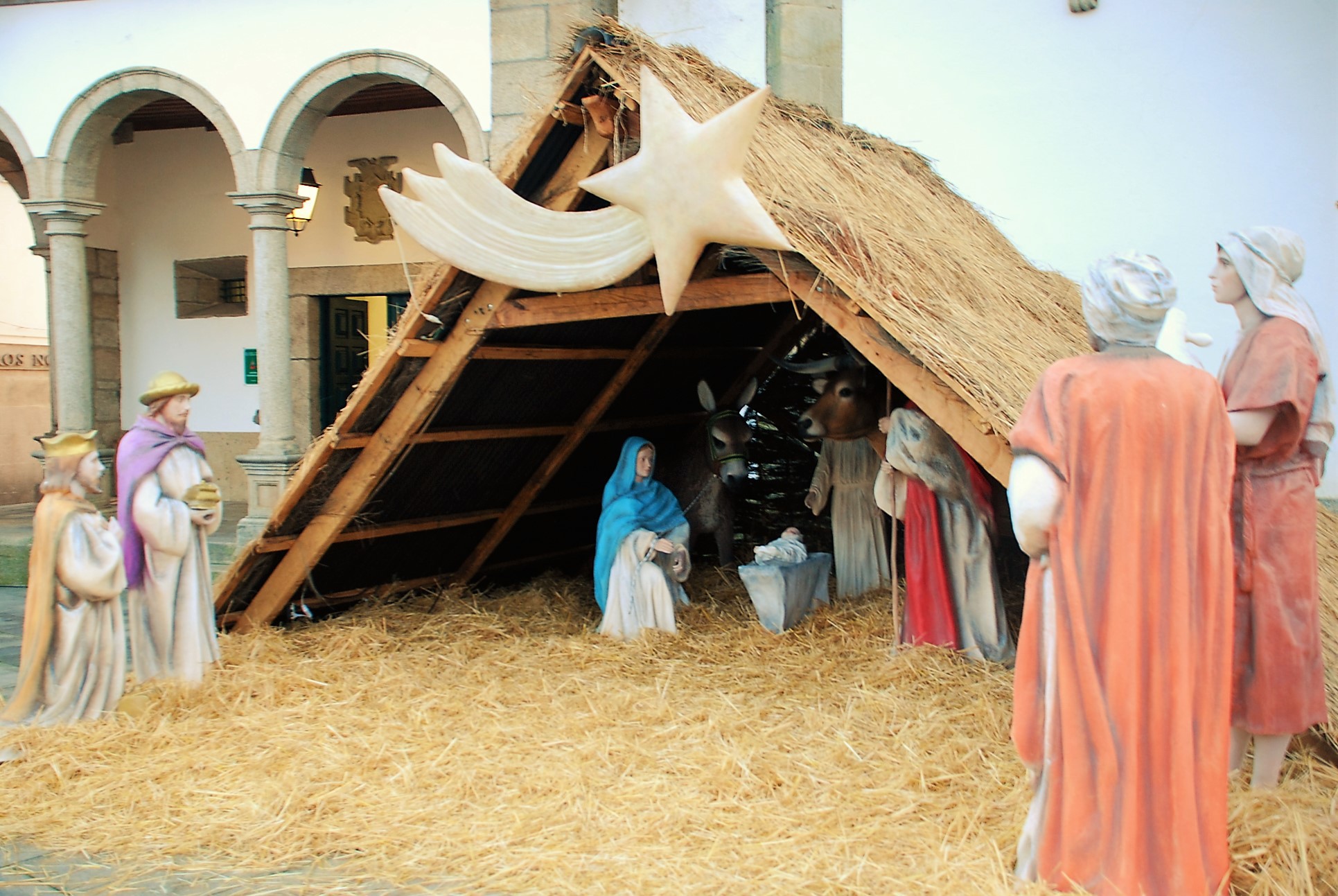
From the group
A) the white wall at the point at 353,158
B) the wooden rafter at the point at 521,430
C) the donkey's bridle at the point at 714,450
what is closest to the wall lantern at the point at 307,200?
the white wall at the point at 353,158

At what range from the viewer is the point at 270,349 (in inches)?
335

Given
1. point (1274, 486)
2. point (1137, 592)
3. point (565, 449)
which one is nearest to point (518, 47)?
point (565, 449)

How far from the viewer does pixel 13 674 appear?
226 inches

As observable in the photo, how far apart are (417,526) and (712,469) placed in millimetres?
1668

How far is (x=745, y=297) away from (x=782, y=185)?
0.47m

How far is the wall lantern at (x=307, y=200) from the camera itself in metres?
10.1

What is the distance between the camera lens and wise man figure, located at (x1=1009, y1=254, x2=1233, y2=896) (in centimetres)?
258

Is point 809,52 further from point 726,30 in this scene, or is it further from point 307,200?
point 307,200

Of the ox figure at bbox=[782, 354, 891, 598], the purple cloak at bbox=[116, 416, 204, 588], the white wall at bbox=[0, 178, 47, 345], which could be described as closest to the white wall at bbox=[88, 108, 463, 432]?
the white wall at bbox=[0, 178, 47, 345]

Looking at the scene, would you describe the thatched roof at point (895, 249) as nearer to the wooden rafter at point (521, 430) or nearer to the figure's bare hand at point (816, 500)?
the figure's bare hand at point (816, 500)

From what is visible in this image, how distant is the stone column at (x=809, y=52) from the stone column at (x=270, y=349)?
3748 mm

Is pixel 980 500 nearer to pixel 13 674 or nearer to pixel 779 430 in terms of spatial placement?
pixel 779 430

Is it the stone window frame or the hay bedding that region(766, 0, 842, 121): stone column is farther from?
the stone window frame

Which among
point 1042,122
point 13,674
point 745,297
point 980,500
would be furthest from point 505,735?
point 1042,122
